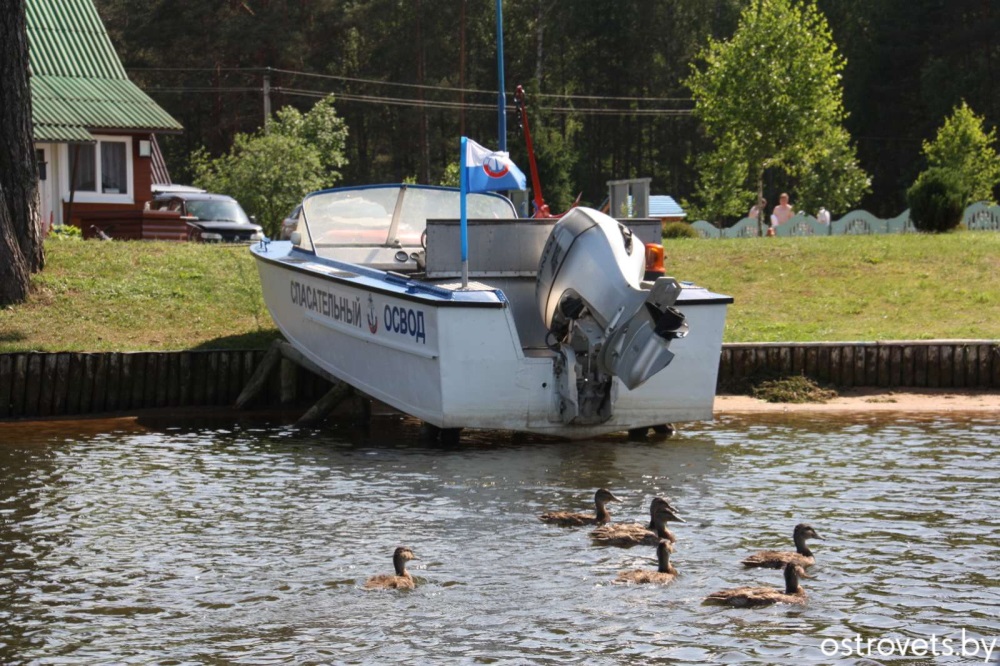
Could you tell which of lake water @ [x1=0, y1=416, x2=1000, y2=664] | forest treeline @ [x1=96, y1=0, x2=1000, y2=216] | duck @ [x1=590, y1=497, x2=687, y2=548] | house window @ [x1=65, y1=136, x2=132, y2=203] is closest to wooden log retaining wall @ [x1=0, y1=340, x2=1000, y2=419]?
lake water @ [x1=0, y1=416, x2=1000, y2=664]

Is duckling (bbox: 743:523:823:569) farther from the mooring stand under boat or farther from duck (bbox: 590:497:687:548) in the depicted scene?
the mooring stand under boat

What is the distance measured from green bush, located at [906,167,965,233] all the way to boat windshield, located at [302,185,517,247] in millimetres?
12008

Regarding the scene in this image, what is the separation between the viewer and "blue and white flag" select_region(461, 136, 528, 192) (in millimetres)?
14541

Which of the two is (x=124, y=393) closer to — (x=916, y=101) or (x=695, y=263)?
(x=695, y=263)

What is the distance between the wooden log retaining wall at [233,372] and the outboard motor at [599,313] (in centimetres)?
427

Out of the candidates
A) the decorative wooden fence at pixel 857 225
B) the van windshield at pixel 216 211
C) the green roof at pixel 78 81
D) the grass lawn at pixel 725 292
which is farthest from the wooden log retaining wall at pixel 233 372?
the van windshield at pixel 216 211

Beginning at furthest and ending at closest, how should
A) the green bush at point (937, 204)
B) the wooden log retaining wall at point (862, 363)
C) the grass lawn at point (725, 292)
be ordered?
1. the green bush at point (937, 204)
2. the grass lawn at point (725, 292)
3. the wooden log retaining wall at point (862, 363)

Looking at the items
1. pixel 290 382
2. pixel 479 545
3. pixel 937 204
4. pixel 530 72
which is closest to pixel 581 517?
pixel 479 545

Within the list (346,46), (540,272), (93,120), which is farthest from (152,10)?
(540,272)

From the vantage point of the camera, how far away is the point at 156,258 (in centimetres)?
2216

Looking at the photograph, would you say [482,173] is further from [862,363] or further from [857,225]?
[857,225]

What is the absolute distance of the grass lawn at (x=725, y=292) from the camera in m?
18.7

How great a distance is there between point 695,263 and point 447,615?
49.6ft

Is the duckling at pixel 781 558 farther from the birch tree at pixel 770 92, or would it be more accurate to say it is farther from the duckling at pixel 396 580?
the birch tree at pixel 770 92
